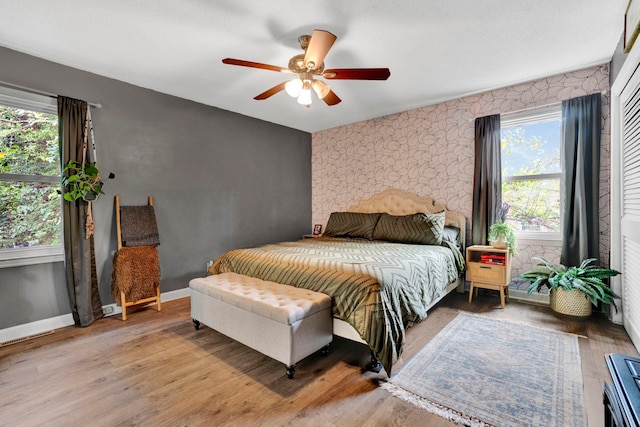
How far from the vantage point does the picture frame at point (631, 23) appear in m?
1.82

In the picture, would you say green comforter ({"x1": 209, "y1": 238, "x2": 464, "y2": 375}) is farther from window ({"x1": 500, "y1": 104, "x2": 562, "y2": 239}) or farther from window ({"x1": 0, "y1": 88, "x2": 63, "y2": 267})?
window ({"x1": 0, "y1": 88, "x2": 63, "y2": 267})

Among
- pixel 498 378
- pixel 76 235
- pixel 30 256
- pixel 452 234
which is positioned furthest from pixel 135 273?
pixel 452 234

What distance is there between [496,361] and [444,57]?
2.57 meters

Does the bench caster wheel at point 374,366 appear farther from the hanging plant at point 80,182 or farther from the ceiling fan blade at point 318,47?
the hanging plant at point 80,182

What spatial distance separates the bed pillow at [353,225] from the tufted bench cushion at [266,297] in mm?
1770

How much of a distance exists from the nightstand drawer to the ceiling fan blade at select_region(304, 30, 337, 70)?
8.69 ft

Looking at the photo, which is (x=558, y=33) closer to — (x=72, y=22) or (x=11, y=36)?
(x=72, y=22)

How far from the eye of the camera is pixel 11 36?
2336 mm

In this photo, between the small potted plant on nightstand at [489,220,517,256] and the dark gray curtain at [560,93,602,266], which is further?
the small potted plant on nightstand at [489,220,517,256]

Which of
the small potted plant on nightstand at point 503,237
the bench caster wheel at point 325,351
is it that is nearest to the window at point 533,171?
the small potted plant on nightstand at point 503,237

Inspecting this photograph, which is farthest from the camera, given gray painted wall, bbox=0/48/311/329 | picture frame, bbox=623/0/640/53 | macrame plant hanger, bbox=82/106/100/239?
macrame plant hanger, bbox=82/106/100/239

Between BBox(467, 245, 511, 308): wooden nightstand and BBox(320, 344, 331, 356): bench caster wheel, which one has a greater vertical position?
BBox(467, 245, 511, 308): wooden nightstand

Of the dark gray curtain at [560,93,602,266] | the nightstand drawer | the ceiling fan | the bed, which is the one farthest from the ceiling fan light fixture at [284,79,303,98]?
the dark gray curtain at [560,93,602,266]

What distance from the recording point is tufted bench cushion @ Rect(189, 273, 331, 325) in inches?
73.2
